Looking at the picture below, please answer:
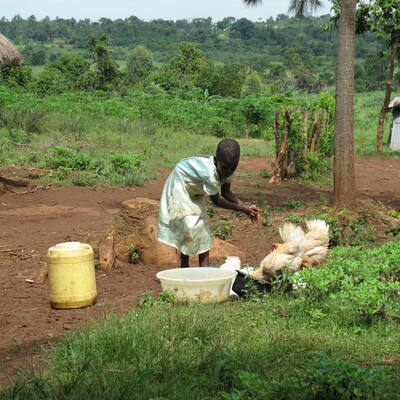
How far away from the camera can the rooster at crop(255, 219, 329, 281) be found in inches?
192

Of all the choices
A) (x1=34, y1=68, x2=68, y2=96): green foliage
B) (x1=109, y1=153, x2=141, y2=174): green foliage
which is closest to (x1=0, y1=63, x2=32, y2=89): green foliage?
(x1=34, y1=68, x2=68, y2=96): green foliage

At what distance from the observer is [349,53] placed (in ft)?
27.6

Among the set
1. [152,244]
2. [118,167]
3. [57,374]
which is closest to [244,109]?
[118,167]

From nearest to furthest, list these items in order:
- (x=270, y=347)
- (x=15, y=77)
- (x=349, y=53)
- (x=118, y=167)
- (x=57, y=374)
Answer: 1. (x=57, y=374)
2. (x=270, y=347)
3. (x=349, y=53)
4. (x=118, y=167)
5. (x=15, y=77)

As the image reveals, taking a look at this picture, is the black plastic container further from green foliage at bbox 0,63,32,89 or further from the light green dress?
green foliage at bbox 0,63,32,89

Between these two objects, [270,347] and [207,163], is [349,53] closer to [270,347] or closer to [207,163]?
[207,163]

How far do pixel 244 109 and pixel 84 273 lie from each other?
2003 centimetres

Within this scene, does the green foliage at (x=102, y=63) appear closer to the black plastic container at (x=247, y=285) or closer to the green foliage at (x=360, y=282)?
the black plastic container at (x=247, y=285)

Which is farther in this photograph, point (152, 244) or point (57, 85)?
point (57, 85)

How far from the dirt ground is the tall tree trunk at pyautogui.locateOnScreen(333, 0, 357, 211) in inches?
40.9

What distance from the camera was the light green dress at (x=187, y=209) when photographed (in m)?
5.24

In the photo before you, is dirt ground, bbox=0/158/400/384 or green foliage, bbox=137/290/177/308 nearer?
Answer: dirt ground, bbox=0/158/400/384

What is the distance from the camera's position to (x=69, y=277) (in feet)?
16.1

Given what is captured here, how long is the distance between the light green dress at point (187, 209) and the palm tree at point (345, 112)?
365 cm
